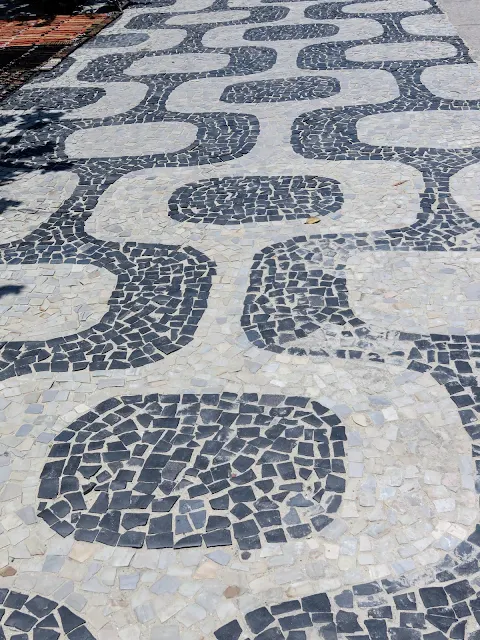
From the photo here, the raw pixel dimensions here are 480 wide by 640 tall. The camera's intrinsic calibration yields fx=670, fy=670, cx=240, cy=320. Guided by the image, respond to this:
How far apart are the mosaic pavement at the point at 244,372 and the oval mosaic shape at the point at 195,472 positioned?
1cm

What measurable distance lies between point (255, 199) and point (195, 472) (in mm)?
3706

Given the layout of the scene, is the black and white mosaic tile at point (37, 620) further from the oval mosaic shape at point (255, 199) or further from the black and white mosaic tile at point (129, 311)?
the oval mosaic shape at point (255, 199)

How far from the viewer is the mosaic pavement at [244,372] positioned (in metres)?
3.30

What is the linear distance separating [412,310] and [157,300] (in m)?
2.02

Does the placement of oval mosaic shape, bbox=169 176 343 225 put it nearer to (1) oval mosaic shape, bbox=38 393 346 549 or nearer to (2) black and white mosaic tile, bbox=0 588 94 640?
(1) oval mosaic shape, bbox=38 393 346 549

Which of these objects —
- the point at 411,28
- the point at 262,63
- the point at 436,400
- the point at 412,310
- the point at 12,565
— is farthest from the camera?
the point at 411,28

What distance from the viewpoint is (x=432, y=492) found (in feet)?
12.1

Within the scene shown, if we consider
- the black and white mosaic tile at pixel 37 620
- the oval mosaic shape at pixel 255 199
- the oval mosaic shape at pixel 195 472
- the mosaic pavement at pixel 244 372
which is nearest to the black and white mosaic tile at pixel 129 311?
the mosaic pavement at pixel 244 372

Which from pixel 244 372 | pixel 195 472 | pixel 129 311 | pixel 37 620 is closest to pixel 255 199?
pixel 129 311

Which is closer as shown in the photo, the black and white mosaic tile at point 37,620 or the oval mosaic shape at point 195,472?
the black and white mosaic tile at point 37,620

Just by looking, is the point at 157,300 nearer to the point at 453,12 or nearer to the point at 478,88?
the point at 478,88

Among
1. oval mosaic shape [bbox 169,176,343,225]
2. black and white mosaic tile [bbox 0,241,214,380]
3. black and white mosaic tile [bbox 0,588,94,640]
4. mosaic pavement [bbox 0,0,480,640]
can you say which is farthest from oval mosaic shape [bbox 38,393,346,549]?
oval mosaic shape [bbox 169,176,343,225]

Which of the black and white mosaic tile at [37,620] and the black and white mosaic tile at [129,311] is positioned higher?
the black and white mosaic tile at [129,311]

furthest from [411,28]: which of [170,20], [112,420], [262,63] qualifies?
[112,420]
